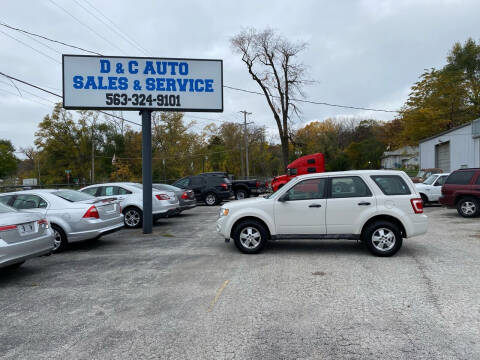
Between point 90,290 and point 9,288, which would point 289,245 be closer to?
point 90,290

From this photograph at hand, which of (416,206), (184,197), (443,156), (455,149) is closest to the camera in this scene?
(416,206)

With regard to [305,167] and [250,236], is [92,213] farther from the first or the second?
[305,167]

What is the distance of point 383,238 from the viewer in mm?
7219

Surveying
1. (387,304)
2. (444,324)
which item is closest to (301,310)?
(387,304)

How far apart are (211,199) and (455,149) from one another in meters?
19.7

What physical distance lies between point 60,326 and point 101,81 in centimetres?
861

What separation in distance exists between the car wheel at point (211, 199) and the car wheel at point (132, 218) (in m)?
8.44

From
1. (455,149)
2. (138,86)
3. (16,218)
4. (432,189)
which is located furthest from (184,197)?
(455,149)

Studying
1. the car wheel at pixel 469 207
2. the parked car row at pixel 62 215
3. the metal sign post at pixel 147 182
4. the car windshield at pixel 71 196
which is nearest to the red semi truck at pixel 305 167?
the car wheel at pixel 469 207

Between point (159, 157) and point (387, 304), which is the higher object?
point (159, 157)

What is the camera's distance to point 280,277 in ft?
19.6

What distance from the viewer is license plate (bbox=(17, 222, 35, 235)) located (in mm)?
6045

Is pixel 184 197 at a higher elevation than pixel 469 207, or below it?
higher

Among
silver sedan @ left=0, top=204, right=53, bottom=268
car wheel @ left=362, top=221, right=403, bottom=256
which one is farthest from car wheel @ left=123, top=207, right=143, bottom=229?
car wheel @ left=362, top=221, right=403, bottom=256
